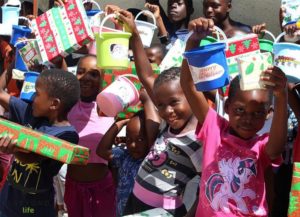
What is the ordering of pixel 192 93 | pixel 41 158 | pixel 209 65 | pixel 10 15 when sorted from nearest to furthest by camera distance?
pixel 209 65 < pixel 192 93 < pixel 41 158 < pixel 10 15

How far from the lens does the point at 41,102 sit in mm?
3531

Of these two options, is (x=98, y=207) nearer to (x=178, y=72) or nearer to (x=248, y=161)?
(x=178, y=72)

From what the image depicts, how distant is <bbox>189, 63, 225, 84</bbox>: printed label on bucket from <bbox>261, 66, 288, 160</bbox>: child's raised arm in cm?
27

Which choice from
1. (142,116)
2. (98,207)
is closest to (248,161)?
(142,116)

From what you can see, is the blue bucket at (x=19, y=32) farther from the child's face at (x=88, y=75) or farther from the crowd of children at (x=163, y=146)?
the child's face at (x=88, y=75)

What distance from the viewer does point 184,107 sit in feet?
10.5

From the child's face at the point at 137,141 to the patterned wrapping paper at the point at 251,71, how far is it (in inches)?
41.3

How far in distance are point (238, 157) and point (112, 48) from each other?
1102 mm

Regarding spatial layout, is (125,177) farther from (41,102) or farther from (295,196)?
(295,196)

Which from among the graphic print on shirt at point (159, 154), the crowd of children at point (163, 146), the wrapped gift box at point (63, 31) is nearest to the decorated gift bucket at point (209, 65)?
the crowd of children at point (163, 146)

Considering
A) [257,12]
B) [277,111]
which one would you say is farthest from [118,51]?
[257,12]

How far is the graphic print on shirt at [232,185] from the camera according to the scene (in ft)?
9.03

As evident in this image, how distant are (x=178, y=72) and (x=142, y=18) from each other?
2437 millimetres

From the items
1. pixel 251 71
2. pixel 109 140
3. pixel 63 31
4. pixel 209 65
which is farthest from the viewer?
pixel 63 31
